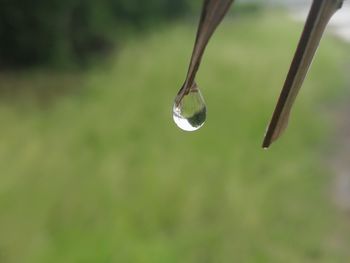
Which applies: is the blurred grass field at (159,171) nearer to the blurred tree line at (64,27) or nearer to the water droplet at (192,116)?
the blurred tree line at (64,27)

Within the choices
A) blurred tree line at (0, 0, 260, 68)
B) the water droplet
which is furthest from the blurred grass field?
the water droplet

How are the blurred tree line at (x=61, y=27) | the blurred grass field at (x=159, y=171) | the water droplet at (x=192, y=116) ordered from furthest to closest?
the blurred tree line at (x=61, y=27)
the blurred grass field at (x=159, y=171)
the water droplet at (x=192, y=116)

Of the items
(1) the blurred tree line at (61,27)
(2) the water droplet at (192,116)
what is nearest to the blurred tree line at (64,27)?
(1) the blurred tree line at (61,27)

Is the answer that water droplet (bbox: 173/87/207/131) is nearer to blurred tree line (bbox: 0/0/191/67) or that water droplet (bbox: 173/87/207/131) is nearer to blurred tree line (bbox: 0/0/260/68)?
blurred tree line (bbox: 0/0/260/68)

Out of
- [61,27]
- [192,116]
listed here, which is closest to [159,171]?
[61,27]

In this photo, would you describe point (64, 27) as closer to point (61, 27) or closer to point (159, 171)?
point (61, 27)

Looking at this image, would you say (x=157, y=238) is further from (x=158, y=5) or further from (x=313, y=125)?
(x=158, y=5)

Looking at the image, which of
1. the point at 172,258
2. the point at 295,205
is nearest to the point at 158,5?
the point at 295,205
